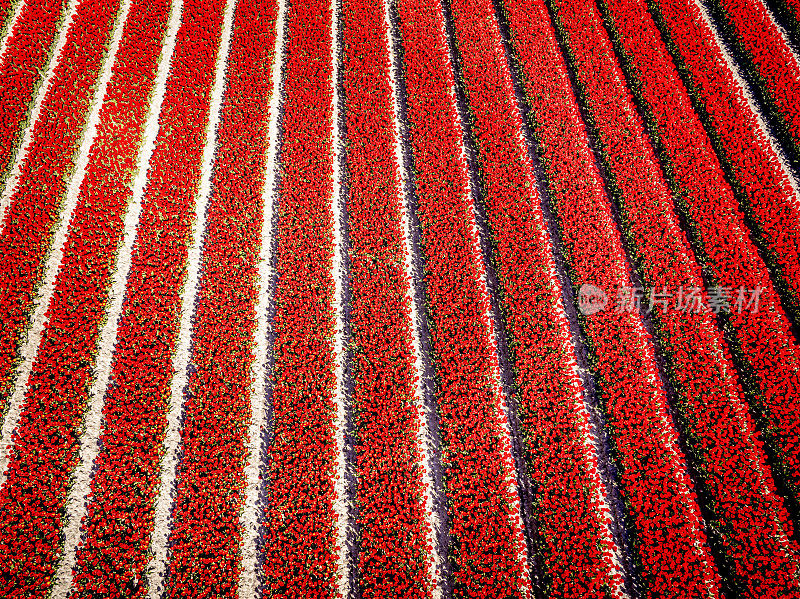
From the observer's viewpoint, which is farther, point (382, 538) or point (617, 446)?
point (617, 446)

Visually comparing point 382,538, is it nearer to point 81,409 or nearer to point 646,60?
point 81,409

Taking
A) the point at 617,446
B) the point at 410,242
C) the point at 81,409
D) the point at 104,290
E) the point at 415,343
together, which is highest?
the point at 410,242

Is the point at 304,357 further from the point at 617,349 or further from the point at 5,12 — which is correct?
the point at 5,12

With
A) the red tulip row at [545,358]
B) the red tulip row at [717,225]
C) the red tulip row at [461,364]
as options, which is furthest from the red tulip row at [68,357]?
the red tulip row at [717,225]

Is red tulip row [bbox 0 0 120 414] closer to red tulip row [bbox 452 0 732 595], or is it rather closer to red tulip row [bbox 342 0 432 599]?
red tulip row [bbox 342 0 432 599]

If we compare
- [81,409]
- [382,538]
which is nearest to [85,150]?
[81,409]
